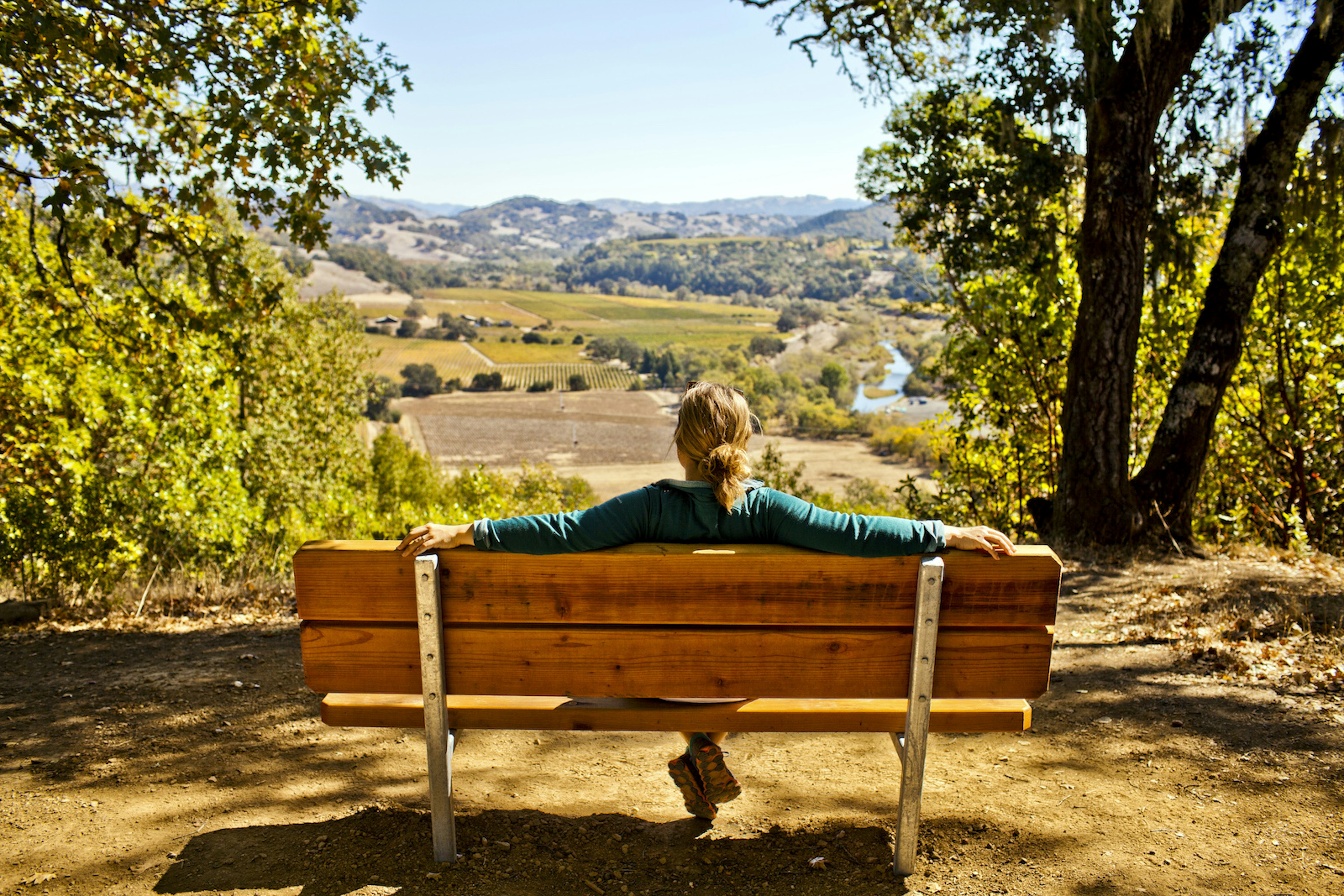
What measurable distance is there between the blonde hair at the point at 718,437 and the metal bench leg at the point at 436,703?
0.73 meters

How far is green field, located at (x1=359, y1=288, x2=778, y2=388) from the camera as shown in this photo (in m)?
107

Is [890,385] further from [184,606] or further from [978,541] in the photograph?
[978,541]

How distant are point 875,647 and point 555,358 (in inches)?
4448

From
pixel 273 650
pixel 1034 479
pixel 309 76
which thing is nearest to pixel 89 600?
pixel 273 650

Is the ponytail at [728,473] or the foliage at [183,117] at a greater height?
the foliage at [183,117]

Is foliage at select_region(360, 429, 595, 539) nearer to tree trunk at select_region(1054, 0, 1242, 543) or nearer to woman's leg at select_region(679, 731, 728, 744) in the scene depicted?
woman's leg at select_region(679, 731, 728, 744)

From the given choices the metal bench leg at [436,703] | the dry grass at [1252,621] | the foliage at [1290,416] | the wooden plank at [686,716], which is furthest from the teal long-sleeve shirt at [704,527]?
the foliage at [1290,416]

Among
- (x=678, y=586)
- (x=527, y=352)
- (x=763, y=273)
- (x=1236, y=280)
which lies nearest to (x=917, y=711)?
(x=678, y=586)

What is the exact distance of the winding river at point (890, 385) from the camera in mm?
70062

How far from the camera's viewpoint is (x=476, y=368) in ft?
346

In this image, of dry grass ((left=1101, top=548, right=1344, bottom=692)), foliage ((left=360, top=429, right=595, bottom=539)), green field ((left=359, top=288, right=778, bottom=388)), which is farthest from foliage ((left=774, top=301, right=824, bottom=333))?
dry grass ((left=1101, top=548, right=1344, bottom=692))

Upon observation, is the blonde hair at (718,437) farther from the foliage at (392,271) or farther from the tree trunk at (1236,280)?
the foliage at (392,271)

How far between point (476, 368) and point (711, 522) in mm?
106288

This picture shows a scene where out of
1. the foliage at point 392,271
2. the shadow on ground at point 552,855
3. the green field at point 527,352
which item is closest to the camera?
the shadow on ground at point 552,855
